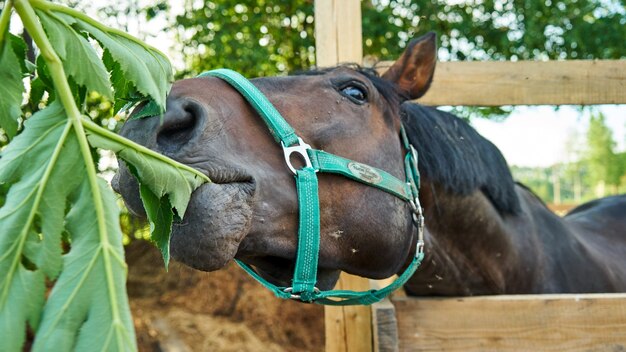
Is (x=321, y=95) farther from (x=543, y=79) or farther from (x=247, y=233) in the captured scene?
(x=543, y=79)

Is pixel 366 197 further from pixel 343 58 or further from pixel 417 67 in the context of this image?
pixel 343 58

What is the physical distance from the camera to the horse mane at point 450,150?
6.64 ft

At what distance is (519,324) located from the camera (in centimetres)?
197

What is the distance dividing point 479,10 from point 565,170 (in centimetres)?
4566

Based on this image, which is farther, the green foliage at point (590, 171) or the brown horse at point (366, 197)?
the green foliage at point (590, 171)

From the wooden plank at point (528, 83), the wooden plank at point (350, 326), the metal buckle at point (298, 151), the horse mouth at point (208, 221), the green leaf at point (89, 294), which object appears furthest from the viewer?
the wooden plank at point (528, 83)

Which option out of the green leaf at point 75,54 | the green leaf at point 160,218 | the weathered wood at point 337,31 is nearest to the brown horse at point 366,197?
the weathered wood at point 337,31

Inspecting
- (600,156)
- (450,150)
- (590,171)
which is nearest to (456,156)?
(450,150)

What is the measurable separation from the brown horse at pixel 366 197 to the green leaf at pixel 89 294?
25.8 inches

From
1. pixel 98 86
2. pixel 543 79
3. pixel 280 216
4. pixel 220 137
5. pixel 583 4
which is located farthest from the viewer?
pixel 583 4

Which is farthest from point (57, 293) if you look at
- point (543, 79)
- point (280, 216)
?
point (543, 79)

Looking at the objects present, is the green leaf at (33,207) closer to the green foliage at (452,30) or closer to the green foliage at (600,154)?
the green foliage at (452,30)

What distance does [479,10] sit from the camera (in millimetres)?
4922

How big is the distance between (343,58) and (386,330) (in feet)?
3.35
